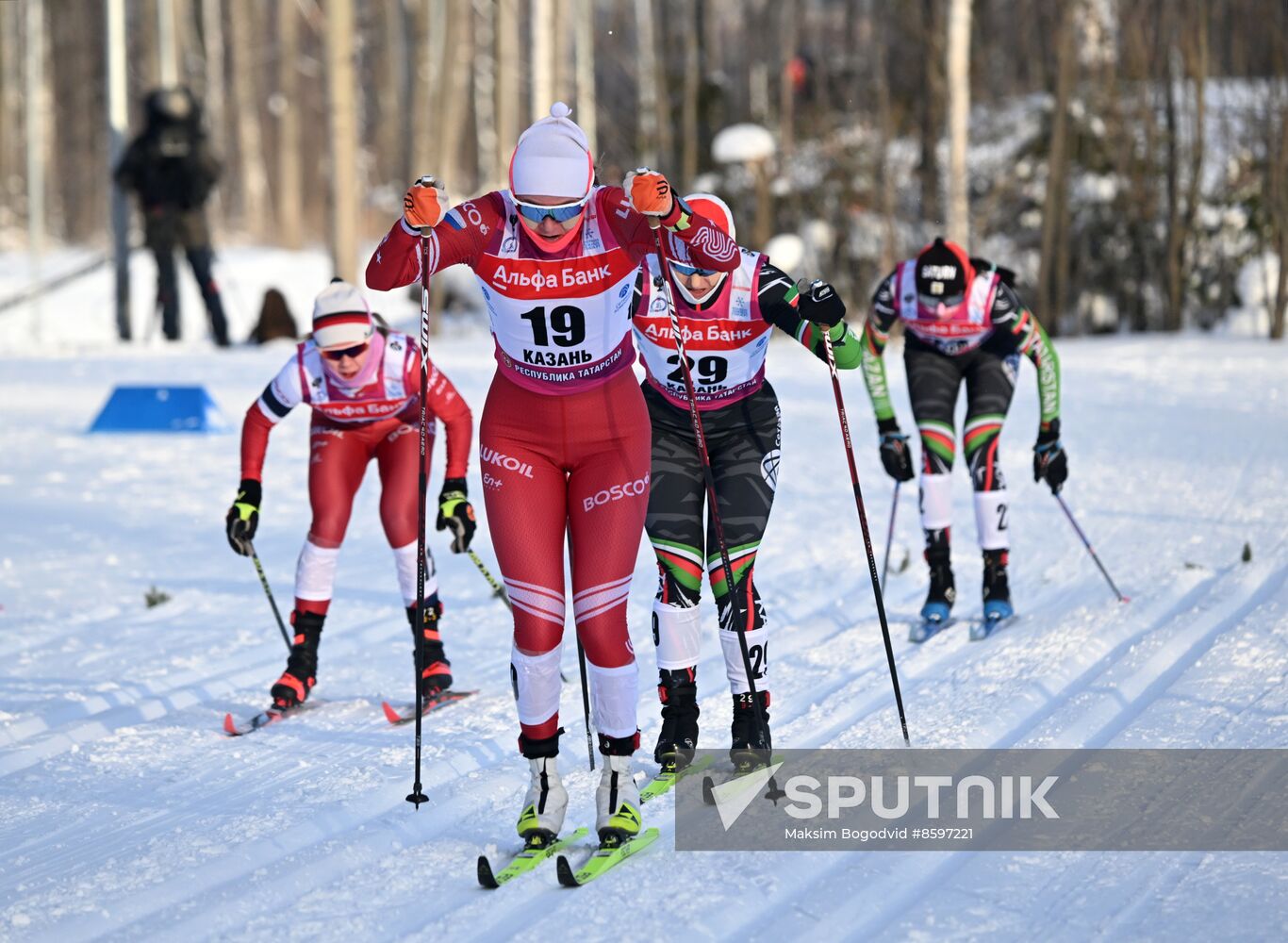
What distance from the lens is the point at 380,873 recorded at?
14.2 feet

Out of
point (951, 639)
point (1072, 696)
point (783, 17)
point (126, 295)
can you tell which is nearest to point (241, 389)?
point (126, 295)

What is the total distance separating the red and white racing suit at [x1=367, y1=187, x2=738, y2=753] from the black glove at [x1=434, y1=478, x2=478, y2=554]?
2.98ft

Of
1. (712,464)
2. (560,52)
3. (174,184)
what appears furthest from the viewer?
(560,52)

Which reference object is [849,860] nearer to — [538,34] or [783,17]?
[538,34]

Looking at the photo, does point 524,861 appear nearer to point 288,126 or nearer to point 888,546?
point 888,546

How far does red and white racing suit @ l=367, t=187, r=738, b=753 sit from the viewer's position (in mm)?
4363

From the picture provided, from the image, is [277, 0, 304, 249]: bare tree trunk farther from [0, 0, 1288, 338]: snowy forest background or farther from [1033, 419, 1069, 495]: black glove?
[1033, 419, 1069, 495]: black glove

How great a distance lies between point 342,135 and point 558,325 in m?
14.6

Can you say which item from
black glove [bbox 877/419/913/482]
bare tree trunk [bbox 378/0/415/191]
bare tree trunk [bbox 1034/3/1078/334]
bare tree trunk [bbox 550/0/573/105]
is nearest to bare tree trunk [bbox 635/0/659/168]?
bare tree trunk [bbox 550/0/573/105]

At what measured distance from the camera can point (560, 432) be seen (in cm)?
444

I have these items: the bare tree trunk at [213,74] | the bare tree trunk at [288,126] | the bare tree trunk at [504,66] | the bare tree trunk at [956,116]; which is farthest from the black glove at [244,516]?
the bare tree trunk at [213,74]

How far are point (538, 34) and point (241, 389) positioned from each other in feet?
25.7

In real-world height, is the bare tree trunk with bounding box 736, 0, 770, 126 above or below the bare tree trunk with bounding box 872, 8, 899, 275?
above

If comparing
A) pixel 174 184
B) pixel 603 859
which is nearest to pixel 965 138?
pixel 174 184
